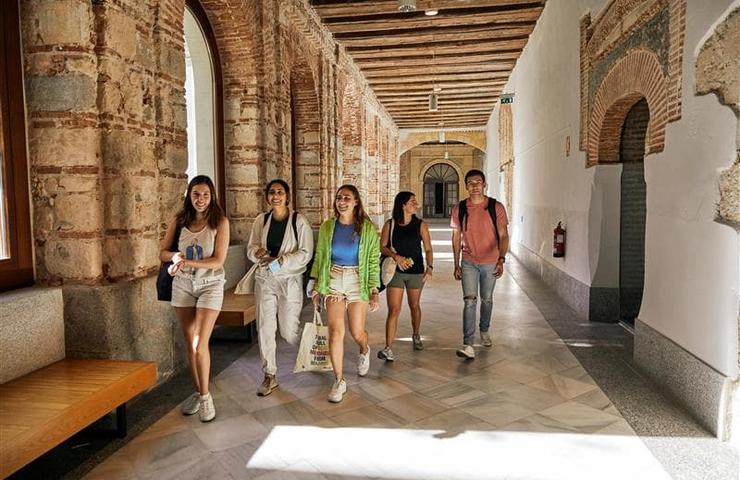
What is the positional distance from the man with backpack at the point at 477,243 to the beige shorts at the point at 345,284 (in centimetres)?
132

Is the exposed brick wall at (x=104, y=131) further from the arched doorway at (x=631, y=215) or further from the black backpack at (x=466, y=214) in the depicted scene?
the arched doorway at (x=631, y=215)

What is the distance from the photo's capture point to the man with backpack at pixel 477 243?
15.8 ft

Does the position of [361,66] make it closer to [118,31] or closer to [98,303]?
[118,31]

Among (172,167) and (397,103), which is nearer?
(172,167)

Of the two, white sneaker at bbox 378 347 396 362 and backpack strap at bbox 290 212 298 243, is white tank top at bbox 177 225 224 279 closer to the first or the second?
backpack strap at bbox 290 212 298 243

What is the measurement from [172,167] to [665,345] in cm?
417

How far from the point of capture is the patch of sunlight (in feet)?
9.26

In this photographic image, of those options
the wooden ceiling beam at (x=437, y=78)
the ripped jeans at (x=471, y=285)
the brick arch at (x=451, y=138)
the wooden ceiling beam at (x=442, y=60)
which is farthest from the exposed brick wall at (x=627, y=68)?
the brick arch at (x=451, y=138)

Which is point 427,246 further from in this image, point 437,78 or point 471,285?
point 437,78

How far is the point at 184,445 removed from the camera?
3.14m

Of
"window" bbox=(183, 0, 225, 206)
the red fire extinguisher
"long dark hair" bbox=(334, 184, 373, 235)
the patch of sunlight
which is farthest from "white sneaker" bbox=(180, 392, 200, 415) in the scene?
the red fire extinguisher

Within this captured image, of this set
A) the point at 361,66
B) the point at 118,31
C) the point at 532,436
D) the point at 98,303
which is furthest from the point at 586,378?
the point at 361,66

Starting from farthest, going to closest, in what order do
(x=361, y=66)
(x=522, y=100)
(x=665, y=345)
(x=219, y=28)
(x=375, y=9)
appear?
(x=361, y=66)
(x=522, y=100)
(x=375, y=9)
(x=219, y=28)
(x=665, y=345)

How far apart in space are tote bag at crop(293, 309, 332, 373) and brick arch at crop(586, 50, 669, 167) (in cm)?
308
